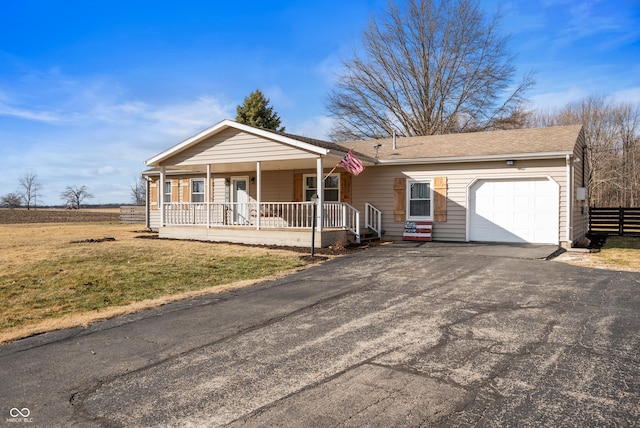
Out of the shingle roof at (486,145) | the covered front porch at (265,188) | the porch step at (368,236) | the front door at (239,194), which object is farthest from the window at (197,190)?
the porch step at (368,236)

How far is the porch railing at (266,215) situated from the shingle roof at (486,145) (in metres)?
2.73

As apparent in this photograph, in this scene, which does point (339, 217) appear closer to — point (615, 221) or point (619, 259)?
point (619, 259)

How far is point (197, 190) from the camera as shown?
20516mm

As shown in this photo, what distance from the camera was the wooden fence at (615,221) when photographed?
18.7 metres

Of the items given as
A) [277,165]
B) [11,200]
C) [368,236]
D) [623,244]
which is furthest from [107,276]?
[11,200]

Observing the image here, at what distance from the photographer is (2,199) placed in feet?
205

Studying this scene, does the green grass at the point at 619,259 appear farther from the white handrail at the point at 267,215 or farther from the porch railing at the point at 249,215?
the porch railing at the point at 249,215

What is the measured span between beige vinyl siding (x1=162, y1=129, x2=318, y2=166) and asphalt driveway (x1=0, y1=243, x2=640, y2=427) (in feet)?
22.4

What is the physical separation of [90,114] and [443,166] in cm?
1877

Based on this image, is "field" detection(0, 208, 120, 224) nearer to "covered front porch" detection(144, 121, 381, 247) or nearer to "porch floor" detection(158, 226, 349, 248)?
"covered front porch" detection(144, 121, 381, 247)

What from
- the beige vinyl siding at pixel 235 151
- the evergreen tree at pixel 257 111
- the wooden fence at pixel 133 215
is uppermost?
the evergreen tree at pixel 257 111

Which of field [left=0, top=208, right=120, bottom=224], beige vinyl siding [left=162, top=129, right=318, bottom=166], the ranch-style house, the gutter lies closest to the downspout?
the ranch-style house

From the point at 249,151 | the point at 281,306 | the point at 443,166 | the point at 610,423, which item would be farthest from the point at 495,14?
the point at 610,423

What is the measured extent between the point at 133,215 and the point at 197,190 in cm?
1059
